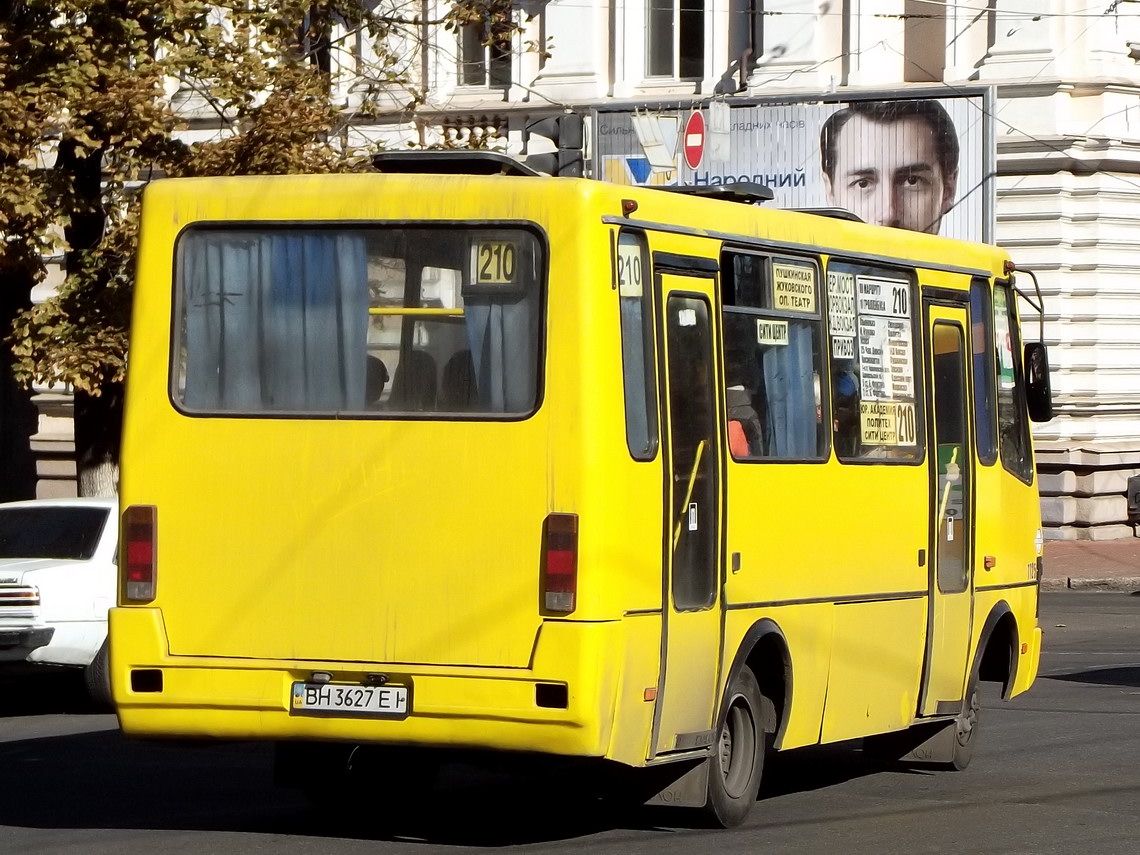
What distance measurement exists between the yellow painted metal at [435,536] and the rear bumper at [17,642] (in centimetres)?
513

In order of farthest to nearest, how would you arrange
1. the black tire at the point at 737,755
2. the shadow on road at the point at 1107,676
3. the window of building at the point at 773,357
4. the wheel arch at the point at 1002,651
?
the shadow on road at the point at 1107,676, the wheel arch at the point at 1002,651, the window of building at the point at 773,357, the black tire at the point at 737,755

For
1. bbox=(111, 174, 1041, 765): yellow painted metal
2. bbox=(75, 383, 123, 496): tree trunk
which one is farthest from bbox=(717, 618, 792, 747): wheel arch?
bbox=(75, 383, 123, 496): tree trunk

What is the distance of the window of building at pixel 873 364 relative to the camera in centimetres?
1001

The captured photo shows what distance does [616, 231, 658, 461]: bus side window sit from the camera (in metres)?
8.33

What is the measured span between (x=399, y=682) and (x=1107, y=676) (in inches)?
339

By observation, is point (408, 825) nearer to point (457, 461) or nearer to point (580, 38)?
point (457, 461)

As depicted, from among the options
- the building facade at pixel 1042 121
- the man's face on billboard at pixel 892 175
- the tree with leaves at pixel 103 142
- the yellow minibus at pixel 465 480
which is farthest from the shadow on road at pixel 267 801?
the man's face on billboard at pixel 892 175

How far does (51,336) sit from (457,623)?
1183 cm

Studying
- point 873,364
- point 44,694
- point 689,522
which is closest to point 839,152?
point 44,694

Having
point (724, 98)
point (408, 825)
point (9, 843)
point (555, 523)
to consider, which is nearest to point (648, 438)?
point (555, 523)

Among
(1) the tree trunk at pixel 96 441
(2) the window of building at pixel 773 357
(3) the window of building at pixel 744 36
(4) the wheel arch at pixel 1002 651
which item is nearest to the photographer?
(2) the window of building at pixel 773 357

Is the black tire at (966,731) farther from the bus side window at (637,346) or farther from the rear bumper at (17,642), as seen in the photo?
the rear bumper at (17,642)

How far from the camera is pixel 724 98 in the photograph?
1264 inches

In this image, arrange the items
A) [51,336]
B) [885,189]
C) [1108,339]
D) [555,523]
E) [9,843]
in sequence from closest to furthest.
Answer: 1. [555,523]
2. [9,843]
3. [51,336]
4. [1108,339]
5. [885,189]
